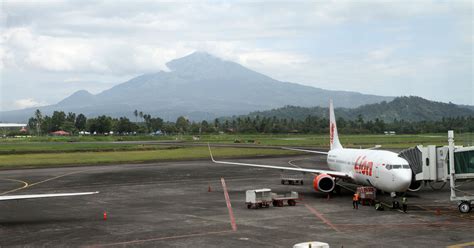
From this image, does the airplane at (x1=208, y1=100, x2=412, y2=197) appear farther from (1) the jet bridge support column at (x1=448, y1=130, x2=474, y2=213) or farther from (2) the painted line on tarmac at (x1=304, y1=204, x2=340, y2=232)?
(2) the painted line on tarmac at (x1=304, y1=204, x2=340, y2=232)

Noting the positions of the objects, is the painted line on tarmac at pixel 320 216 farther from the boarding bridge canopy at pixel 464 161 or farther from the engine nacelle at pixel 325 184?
the boarding bridge canopy at pixel 464 161

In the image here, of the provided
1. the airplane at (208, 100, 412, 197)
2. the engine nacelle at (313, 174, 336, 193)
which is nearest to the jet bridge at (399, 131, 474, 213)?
the airplane at (208, 100, 412, 197)

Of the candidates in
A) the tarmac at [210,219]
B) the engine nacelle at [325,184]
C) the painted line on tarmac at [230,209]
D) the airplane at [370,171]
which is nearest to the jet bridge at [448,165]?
the airplane at [370,171]

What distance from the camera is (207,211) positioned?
123 ft

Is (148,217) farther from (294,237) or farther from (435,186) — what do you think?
(435,186)

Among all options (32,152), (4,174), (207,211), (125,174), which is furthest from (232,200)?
(32,152)

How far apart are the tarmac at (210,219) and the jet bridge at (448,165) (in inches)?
63.7

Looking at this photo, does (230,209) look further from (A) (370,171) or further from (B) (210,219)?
(A) (370,171)

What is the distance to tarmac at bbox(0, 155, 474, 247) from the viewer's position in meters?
27.3

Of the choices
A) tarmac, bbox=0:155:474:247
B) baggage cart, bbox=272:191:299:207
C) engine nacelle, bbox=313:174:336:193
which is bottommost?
tarmac, bbox=0:155:474:247

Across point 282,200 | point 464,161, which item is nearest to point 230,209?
point 282,200

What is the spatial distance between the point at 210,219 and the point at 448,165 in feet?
56.5

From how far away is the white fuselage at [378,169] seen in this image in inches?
1469

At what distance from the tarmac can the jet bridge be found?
162cm
